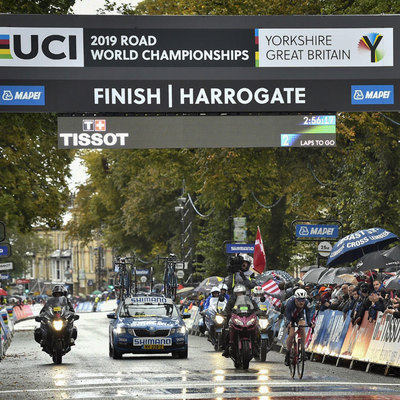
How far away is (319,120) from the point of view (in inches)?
760

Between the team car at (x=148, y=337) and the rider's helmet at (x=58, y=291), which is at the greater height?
the rider's helmet at (x=58, y=291)

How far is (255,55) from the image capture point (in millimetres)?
19266

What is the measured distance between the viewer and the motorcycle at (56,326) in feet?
90.4

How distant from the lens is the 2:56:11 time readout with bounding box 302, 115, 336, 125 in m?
19.2

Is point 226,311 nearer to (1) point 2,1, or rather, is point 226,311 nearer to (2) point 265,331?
(2) point 265,331

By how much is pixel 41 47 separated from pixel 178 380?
6.04 m

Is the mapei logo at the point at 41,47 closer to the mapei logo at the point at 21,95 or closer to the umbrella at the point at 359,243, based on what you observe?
the mapei logo at the point at 21,95

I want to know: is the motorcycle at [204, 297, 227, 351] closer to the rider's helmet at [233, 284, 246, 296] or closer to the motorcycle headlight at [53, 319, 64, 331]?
the motorcycle headlight at [53, 319, 64, 331]

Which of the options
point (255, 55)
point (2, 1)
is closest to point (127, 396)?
point (255, 55)

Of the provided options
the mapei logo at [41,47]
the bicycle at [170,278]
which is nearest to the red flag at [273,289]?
the mapei logo at [41,47]

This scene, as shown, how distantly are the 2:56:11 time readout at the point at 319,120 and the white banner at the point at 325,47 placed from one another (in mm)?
Answer: 817

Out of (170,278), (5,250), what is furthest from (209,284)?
(5,250)

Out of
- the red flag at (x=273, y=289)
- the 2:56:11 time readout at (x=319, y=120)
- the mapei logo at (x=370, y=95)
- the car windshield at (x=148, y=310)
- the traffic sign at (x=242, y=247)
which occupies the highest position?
the mapei logo at (x=370, y=95)

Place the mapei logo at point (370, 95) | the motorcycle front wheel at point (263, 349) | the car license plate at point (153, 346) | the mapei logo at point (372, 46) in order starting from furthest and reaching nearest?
the car license plate at point (153, 346), the motorcycle front wheel at point (263, 349), the mapei logo at point (372, 46), the mapei logo at point (370, 95)
